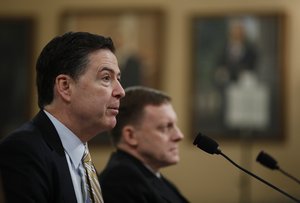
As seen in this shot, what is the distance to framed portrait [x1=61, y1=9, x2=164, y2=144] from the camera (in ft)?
22.8

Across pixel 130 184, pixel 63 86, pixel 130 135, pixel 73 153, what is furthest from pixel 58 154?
pixel 130 135

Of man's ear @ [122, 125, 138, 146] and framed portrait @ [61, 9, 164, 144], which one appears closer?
man's ear @ [122, 125, 138, 146]

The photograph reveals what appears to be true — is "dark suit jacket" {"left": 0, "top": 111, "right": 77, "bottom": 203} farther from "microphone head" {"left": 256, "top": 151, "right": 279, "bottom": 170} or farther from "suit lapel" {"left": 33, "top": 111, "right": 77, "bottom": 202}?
"microphone head" {"left": 256, "top": 151, "right": 279, "bottom": 170}

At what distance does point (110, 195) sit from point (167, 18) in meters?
4.50

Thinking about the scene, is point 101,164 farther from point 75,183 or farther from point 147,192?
point 75,183

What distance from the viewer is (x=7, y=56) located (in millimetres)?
7227

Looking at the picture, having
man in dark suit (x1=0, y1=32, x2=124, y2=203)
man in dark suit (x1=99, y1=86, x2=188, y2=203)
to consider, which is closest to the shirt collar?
man in dark suit (x1=0, y1=32, x2=124, y2=203)

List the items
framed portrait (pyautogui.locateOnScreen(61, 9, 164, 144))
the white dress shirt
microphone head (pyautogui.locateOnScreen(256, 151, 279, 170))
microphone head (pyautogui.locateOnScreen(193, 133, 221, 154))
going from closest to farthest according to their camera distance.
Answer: the white dress shirt → microphone head (pyautogui.locateOnScreen(193, 133, 221, 154)) → microphone head (pyautogui.locateOnScreen(256, 151, 279, 170)) → framed portrait (pyautogui.locateOnScreen(61, 9, 164, 144))

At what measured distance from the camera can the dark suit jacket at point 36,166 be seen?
6.18ft

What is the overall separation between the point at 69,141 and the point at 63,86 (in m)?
0.21

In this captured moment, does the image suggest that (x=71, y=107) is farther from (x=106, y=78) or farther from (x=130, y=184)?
(x=130, y=184)

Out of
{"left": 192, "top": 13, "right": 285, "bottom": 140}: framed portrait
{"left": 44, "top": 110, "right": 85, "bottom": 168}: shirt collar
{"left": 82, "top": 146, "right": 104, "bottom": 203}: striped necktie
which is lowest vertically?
{"left": 192, "top": 13, "right": 285, "bottom": 140}: framed portrait

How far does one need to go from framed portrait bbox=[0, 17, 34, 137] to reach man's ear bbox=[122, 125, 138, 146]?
425 centimetres

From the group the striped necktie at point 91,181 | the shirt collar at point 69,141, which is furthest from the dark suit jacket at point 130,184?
the shirt collar at point 69,141
